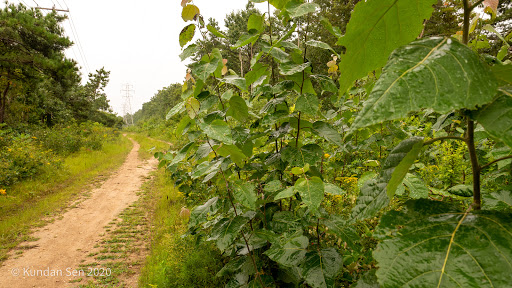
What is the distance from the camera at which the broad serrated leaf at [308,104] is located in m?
1.14

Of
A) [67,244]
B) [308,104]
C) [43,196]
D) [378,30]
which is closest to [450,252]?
[378,30]

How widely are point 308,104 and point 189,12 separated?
789mm

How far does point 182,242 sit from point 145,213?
3105 mm

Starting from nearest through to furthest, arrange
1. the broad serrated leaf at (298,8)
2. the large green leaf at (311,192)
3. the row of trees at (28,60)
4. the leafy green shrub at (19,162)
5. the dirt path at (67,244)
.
→ 1. the large green leaf at (311,192)
2. the broad serrated leaf at (298,8)
3. the dirt path at (67,244)
4. the leafy green shrub at (19,162)
5. the row of trees at (28,60)

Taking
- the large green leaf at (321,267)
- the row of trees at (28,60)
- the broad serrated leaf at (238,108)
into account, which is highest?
the row of trees at (28,60)

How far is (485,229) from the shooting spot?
402 millimetres

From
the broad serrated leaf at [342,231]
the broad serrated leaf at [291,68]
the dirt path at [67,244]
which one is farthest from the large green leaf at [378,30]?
the dirt path at [67,244]

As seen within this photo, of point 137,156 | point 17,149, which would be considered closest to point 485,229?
point 17,149

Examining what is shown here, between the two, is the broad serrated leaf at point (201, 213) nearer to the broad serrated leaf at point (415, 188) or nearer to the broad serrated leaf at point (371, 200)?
A: the broad serrated leaf at point (371, 200)

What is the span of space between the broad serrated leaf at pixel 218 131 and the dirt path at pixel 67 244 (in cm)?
290

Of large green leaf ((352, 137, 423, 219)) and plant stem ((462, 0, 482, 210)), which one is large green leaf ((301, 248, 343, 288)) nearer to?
large green leaf ((352, 137, 423, 219))

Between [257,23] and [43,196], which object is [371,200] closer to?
[257,23]

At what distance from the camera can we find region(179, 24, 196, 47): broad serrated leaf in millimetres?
1292

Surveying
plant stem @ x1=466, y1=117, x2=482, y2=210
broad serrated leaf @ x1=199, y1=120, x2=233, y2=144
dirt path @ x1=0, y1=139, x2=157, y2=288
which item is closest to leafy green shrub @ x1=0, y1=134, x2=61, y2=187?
dirt path @ x1=0, y1=139, x2=157, y2=288
